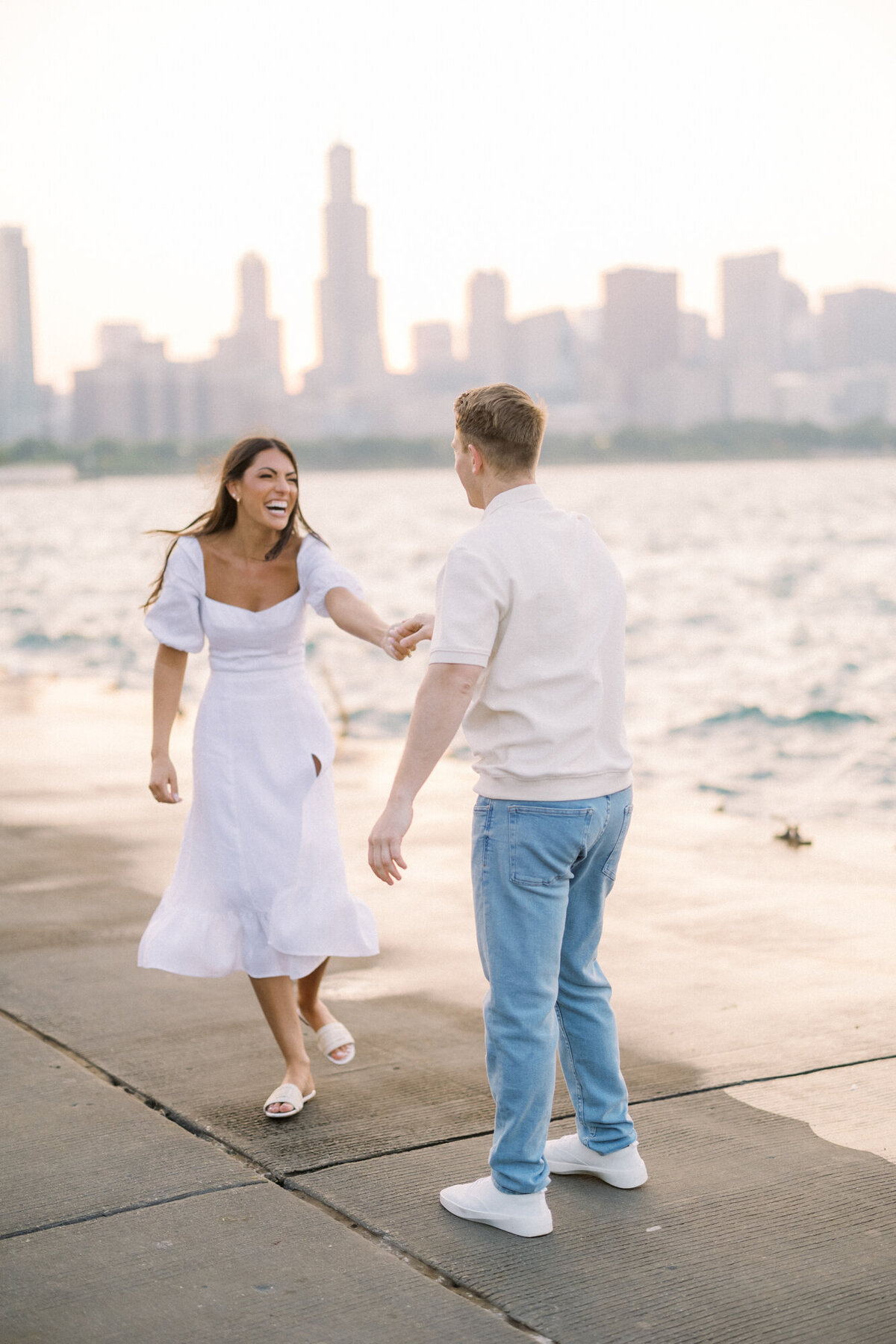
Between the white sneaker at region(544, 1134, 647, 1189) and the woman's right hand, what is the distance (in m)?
1.48

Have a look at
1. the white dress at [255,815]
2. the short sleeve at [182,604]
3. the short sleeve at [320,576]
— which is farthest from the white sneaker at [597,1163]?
the short sleeve at [182,604]

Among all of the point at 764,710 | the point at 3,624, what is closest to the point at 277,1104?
the point at 764,710

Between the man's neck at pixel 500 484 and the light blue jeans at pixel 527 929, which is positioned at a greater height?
the man's neck at pixel 500 484

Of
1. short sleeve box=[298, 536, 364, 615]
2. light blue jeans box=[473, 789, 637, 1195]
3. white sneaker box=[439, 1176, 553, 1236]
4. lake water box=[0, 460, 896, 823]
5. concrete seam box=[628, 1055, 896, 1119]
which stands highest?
short sleeve box=[298, 536, 364, 615]

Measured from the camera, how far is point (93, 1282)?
311 centimetres

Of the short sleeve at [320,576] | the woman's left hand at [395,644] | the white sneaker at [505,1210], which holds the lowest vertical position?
the white sneaker at [505,1210]

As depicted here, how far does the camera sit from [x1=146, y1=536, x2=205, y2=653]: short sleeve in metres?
4.31

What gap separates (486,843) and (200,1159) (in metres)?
1.21

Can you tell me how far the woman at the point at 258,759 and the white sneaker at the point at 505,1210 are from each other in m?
0.80

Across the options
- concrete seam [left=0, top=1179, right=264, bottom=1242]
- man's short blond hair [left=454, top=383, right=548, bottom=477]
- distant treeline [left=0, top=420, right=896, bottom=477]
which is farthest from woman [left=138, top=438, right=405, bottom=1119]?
distant treeline [left=0, top=420, right=896, bottom=477]

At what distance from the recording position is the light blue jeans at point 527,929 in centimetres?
330

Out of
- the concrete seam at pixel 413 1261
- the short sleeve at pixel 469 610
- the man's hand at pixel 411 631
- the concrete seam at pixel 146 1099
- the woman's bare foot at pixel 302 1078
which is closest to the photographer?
the concrete seam at pixel 413 1261

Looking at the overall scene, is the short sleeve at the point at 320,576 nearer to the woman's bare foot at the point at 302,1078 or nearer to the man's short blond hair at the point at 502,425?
the man's short blond hair at the point at 502,425

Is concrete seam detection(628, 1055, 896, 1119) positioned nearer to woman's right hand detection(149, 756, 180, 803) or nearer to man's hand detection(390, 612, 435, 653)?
man's hand detection(390, 612, 435, 653)
